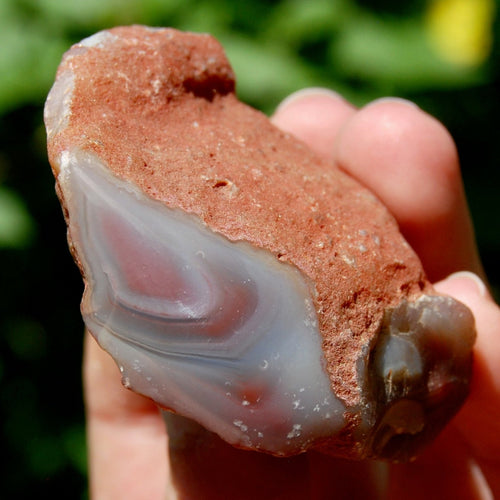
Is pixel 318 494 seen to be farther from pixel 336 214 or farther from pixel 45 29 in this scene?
pixel 45 29

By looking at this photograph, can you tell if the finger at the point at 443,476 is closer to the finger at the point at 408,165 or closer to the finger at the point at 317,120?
the finger at the point at 408,165

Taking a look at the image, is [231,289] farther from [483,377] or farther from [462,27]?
[462,27]

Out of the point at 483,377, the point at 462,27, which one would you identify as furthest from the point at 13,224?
the point at 462,27

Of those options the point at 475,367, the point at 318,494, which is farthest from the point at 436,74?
the point at 318,494

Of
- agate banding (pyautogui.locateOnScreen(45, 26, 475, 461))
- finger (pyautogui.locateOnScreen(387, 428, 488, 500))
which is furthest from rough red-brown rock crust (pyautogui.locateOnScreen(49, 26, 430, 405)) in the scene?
finger (pyautogui.locateOnScreen(387, 428, 488, 500))

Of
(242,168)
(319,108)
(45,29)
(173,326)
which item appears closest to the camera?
→ (173,326)

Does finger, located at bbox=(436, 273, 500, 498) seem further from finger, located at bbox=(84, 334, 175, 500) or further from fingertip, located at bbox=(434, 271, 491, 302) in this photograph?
finger, located at bbox=(84, 334, 175, 500)

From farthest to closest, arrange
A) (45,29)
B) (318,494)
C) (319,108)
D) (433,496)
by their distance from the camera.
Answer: (45,29)
(319,108)
(433,496)
(318,494)

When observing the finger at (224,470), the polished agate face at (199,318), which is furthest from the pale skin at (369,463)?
the polished agate face at (199,318)
